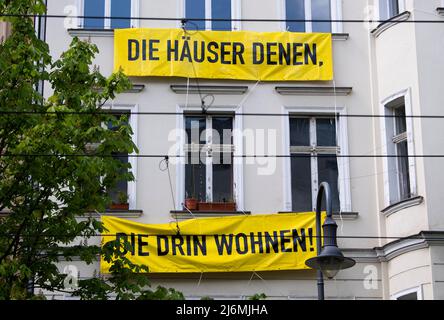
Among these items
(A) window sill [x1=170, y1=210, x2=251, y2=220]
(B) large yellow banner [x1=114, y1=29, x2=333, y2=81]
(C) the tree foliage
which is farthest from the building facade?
(C) the tree foliage

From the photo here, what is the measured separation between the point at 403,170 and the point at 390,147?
551mm

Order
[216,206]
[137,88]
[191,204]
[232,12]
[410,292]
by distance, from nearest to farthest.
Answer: [410,292] → [191,204] → [216,206] → [137,88] → [232,12]

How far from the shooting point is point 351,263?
18.3 m

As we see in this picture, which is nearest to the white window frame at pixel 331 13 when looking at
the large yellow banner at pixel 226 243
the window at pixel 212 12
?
the window at pixel 212 12

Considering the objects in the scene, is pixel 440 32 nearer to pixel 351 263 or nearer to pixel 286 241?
pixel 286 241

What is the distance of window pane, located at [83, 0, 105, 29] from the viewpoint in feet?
79.9

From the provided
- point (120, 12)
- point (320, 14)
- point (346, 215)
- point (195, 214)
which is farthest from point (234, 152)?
point (120, 12)

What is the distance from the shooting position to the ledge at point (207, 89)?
2381cm

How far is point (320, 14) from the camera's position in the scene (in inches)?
974

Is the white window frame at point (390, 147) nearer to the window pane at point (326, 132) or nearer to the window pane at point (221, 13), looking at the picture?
the window pane at point (326, 132)

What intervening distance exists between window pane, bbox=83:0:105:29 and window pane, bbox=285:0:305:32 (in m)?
3.90

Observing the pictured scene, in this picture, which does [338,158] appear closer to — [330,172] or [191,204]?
[330,172]

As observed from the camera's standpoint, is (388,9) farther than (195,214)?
Yes
